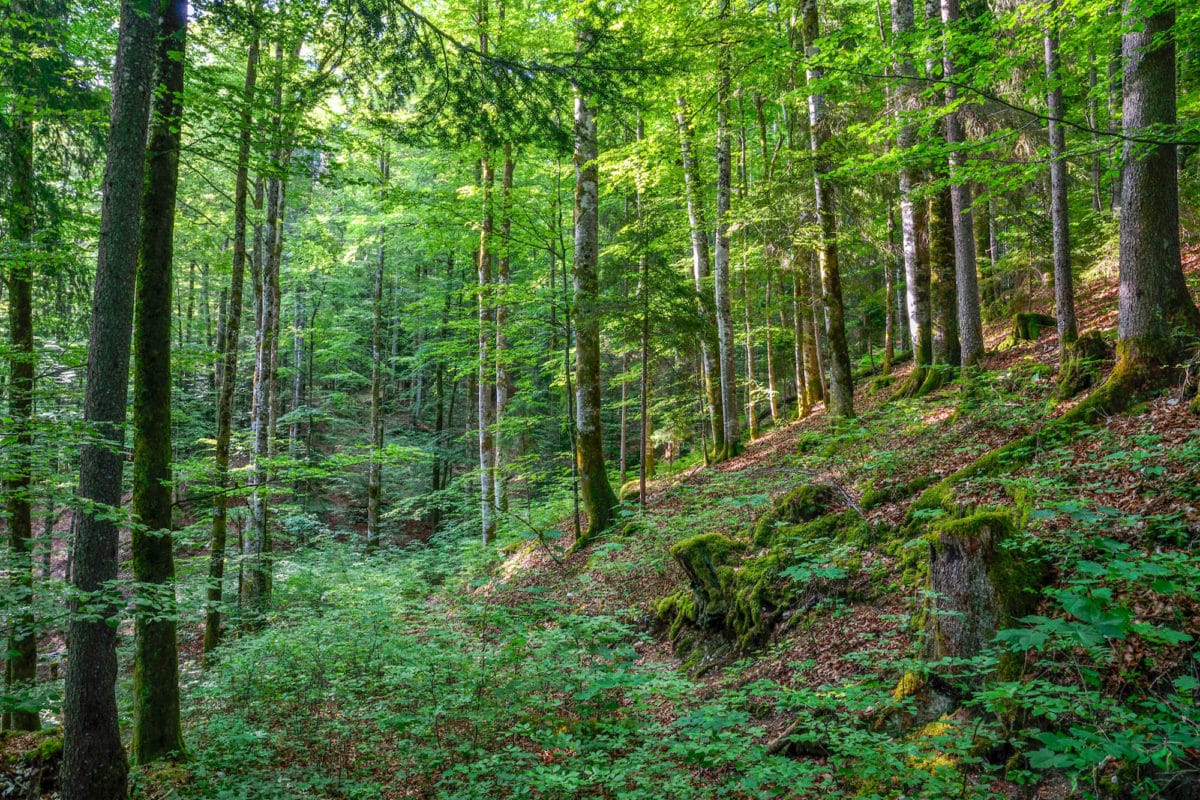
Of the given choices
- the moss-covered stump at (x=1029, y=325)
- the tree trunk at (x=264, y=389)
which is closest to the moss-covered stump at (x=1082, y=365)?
the moss-covered stump at (x=1029, y=325)

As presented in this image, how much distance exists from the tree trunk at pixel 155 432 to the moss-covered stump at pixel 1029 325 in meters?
14.4

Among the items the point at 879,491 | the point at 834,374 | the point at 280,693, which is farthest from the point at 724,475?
the point at 280,693

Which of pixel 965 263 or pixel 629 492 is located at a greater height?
pixel 965 263

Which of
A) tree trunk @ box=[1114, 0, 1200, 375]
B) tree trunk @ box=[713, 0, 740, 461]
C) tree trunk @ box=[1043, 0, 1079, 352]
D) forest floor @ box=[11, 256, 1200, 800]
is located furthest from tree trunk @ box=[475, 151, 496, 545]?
tree trunk @ box=[1114, 0, 1200, 375]

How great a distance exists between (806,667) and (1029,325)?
1108cm

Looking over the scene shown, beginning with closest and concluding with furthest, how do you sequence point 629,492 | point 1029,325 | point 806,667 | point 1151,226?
point 806,667
point 1151,226
point 1029,325
point 629,492

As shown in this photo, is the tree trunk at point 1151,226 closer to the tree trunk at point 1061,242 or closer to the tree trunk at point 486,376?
the tree trunk at point 1061,242

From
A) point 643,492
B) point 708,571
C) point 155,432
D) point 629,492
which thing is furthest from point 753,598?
point 629,492

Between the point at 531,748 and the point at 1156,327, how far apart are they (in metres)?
7.42

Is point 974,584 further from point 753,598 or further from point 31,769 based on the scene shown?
point 31,769

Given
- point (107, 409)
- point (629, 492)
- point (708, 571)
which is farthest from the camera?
point (629, 492)

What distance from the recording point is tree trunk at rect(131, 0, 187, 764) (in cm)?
523

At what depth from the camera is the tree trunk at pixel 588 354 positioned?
34.0 ft

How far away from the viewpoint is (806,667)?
4.74 metres
